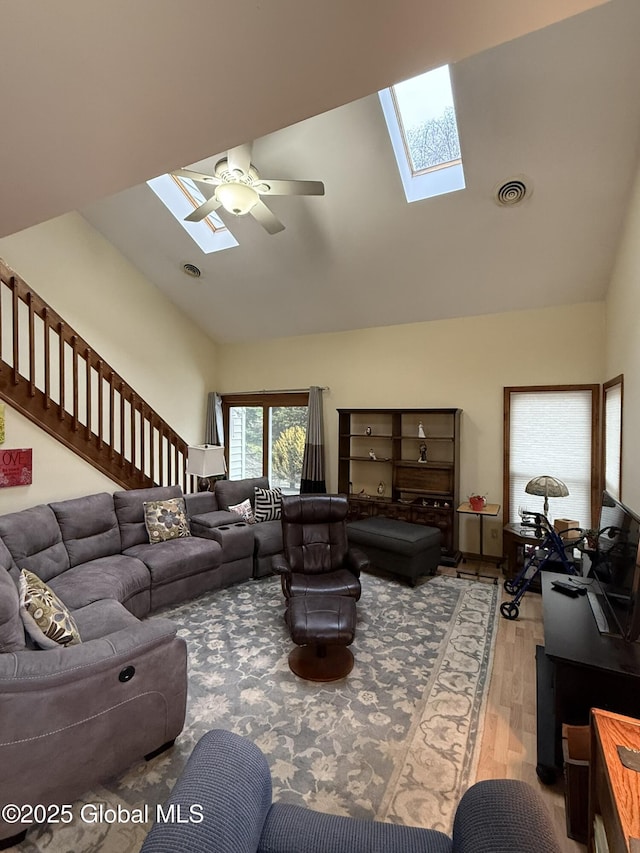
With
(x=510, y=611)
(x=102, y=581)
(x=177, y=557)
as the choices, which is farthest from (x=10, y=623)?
(x=510, y=611)

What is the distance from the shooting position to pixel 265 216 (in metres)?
3.36

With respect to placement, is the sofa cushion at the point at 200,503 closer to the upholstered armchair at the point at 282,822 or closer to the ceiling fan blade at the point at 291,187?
the ceiling fan blade at the point at 291,187

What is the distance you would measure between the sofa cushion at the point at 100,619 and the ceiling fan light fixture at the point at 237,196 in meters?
2.88

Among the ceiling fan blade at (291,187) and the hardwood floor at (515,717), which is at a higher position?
the ceiling fan blade at (291,187)

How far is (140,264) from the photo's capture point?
5.46m

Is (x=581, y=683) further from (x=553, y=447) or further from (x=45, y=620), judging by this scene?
(x=553, y=447)

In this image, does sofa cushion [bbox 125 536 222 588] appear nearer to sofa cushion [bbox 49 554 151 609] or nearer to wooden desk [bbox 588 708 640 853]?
sofa cushion [bbox 49 554 151 609]

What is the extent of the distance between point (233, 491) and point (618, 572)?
3824mm

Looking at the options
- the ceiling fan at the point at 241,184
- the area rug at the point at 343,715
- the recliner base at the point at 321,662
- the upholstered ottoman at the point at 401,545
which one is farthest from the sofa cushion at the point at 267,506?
the ceiling fan at the point at 241,184

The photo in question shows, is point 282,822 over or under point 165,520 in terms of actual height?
under

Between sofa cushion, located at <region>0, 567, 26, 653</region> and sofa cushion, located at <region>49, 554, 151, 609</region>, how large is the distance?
0.89 m

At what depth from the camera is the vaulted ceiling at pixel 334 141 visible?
99 cm

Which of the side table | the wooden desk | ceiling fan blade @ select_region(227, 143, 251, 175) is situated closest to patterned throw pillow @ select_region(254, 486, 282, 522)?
the side table

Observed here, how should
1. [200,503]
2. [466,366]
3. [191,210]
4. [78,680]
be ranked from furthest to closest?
[466,366], [191,210], [200,503], [78,680]
